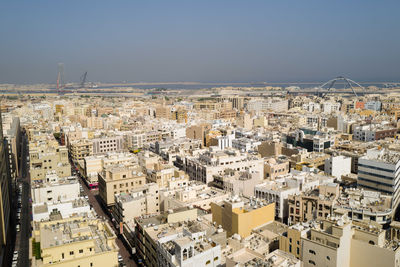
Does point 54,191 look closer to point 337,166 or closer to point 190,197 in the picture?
point 190,197

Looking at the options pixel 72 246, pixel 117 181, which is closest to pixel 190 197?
pixel 117 181

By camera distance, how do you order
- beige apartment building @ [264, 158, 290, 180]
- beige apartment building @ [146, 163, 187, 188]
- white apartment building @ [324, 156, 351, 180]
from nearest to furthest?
beige apartment building @ [146, 163, 187, 188] < white apartment building @ [324, 156, 351, 180] < beige apartment building @ [264, 158, 290, 180]

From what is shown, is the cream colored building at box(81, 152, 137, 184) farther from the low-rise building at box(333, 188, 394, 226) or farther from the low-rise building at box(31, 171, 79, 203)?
the low-rise building at box(333, 188, 394, 226)

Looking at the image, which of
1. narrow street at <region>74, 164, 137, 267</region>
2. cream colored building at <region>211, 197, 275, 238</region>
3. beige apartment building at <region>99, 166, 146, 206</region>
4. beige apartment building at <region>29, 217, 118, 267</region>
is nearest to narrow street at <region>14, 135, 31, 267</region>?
narrow street at <region>74, 164, 137, 267</region>

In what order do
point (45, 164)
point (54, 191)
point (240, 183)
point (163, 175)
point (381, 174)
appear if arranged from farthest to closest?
point (45, 164) < point (163, 175) < point (240, 183) < point (381, 174) < point (54, 191)

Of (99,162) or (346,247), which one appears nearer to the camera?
(346,247)

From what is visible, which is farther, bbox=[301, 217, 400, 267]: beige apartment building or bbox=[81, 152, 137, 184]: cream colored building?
bbox=[81, 152, 137, 184]: cream colored building

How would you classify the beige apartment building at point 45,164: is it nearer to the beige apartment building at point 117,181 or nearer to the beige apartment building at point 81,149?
the beige apartment building at point 117,181
